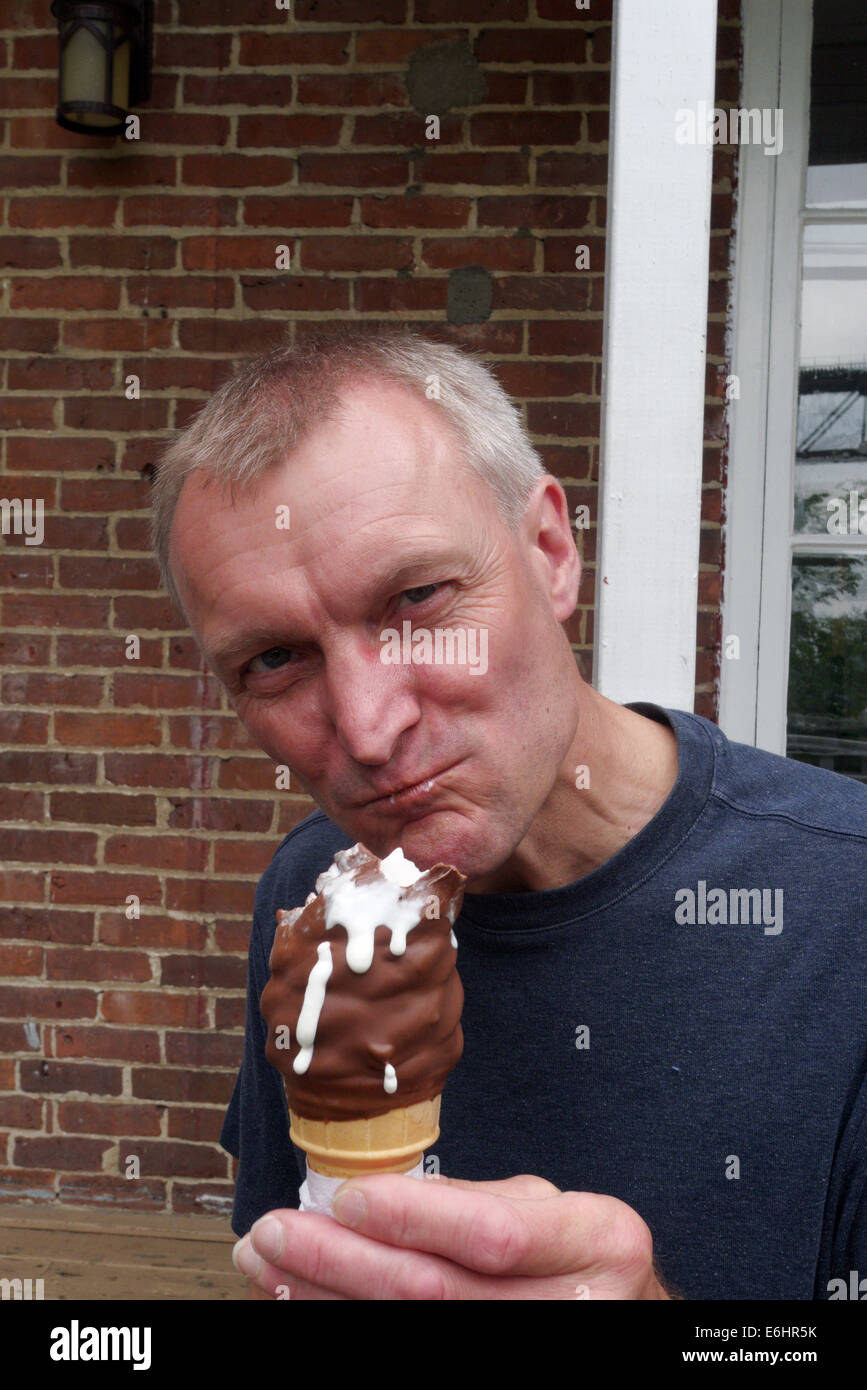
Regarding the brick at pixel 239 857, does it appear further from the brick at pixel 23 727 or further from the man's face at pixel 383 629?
the man's face at pixel 383 629

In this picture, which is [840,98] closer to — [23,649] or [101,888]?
[23,649]

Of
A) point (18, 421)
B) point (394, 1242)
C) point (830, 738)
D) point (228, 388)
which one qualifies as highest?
point (18, 421)

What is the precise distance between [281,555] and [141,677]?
2.36 meters

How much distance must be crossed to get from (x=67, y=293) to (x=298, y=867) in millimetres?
2394

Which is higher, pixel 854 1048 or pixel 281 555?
pixel 281 555

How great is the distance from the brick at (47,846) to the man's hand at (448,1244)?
8.94 feet

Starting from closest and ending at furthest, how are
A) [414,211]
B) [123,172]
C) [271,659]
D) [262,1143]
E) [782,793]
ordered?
[271,659], [782,793], [262,1143], [414,211], [123,172]

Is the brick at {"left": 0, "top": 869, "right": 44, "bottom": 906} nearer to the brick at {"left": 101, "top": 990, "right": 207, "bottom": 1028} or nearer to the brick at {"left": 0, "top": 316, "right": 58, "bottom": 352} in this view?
the brick at {"left": 101, "top": 990, "right": 207, "bottom": 1028}

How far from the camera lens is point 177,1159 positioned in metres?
3.65

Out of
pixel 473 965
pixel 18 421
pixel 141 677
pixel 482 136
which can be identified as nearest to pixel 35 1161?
pixel 141 677

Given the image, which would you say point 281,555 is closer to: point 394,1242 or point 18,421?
point 394,1242

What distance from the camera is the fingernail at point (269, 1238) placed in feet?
3.43

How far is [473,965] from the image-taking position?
163cm

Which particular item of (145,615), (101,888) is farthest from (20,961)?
(145,615)
